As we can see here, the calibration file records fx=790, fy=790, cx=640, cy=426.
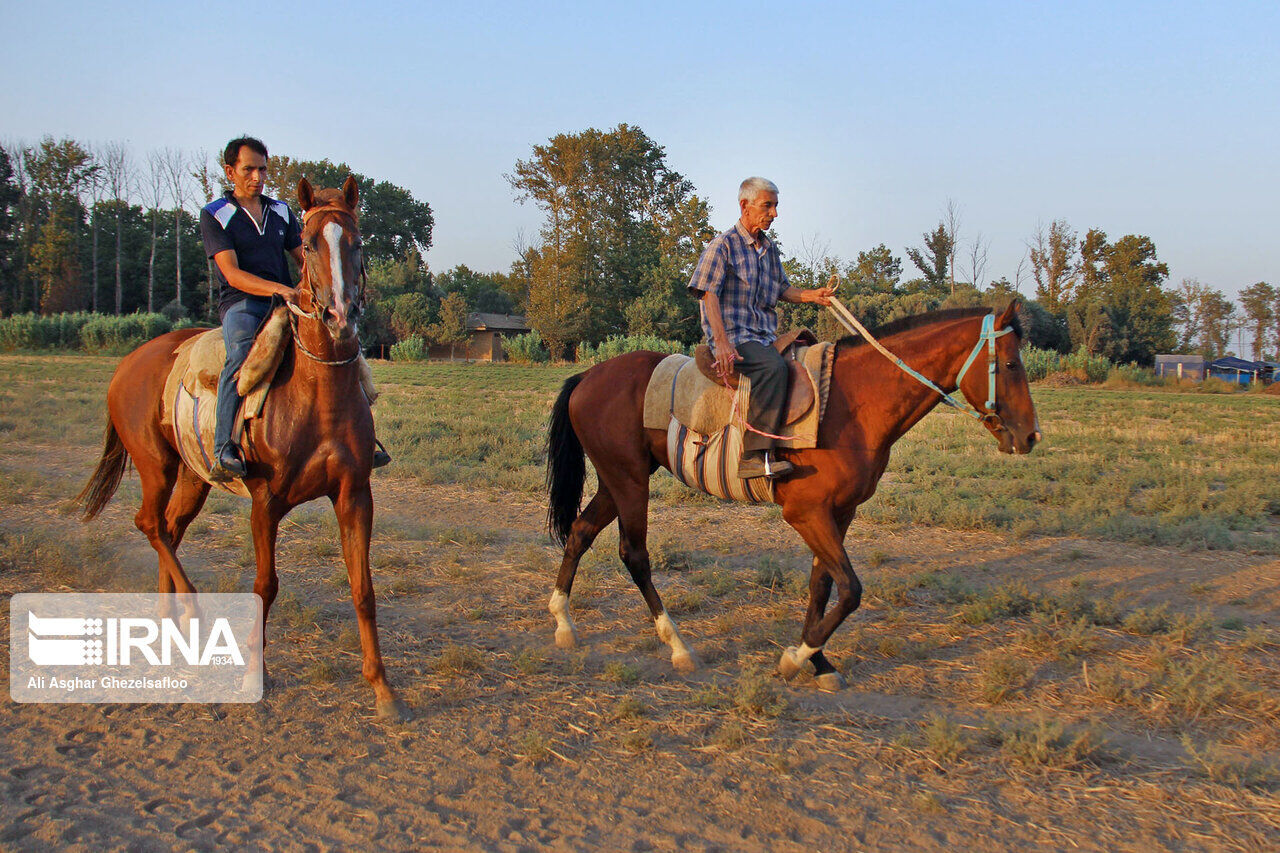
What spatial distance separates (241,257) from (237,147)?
63cm

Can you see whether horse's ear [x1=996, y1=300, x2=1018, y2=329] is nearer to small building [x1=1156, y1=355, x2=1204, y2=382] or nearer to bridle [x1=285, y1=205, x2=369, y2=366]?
bridle [x1=285, y1=205, x2=369, y2=366]

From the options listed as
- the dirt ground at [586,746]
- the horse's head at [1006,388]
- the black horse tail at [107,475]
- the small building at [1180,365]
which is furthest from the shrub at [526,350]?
the horse's head at [1006,388]

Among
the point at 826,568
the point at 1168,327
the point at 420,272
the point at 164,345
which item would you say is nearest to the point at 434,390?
the point at 164,345

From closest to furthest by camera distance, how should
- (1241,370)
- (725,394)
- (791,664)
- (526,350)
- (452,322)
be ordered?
1. (791,664)
2. (725,394)
3. (1241,370)
4. (526,350)
5. (452,322)

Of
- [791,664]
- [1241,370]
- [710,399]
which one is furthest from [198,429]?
[1241,370]

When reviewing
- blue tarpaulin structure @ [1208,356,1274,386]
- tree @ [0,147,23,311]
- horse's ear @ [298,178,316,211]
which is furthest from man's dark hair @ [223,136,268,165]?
tree @ [0,147,23,311]

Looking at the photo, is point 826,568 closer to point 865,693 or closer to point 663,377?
point 865,693

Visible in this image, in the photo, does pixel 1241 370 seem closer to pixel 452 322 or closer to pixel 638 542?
pixel 452 322

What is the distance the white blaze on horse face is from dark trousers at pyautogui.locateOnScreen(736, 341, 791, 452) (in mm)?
2292

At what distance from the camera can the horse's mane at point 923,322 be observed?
4629mm

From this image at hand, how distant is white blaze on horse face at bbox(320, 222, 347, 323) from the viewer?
3768mm

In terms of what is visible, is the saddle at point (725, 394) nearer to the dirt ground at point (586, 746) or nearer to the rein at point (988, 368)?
the rein at point (988, 368)

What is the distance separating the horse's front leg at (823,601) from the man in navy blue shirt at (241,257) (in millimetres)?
2608

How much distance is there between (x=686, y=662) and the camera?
4836 millimetres
